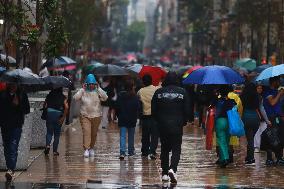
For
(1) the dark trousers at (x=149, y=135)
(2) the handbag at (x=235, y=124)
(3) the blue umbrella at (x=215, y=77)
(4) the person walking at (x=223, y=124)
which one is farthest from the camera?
(1) the dark trousers at (x=149, y=135)

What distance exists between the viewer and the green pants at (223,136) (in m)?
17.5

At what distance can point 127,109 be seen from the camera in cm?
1936

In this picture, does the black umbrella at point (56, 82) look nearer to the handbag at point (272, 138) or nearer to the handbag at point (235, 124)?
the handbag at point (235, 124)

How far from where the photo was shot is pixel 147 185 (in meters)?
14.8

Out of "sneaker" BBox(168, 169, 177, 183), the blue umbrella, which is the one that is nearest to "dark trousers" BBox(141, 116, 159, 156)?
the blue umbrella

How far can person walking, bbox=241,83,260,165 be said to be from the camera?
1830 cm

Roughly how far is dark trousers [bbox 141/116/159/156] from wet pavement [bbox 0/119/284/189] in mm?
279

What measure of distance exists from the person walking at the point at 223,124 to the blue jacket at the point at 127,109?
2188 millimetres

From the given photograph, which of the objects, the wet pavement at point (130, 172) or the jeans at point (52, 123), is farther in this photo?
the jeans at point (52, 123)

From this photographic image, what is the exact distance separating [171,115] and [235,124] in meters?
2.46

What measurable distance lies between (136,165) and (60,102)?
2.34 m

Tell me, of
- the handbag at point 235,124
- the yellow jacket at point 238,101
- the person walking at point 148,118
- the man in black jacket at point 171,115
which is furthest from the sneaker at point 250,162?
the man in black jacket at point 171,115

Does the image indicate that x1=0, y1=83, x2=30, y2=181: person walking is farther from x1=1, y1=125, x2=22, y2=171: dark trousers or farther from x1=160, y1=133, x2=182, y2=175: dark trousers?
x1=160, y1=133, x2=182, y2=175: dark trousers

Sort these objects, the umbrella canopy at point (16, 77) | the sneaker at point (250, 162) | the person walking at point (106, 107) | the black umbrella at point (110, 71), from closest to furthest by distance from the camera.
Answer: the umbrella canopy at point (16, 77) < the sneaker at point (250, 162) < the black umbrella at point (110, 71) < the person walking at point (106, 107)
